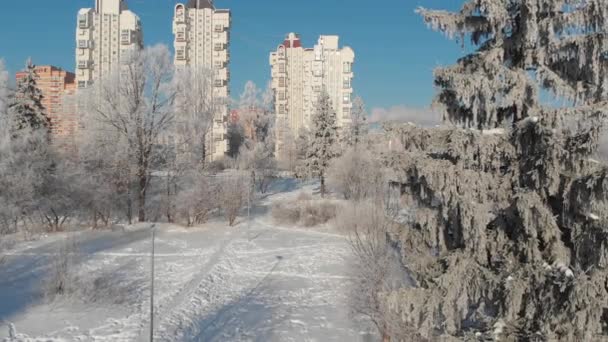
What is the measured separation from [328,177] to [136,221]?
13352 mm

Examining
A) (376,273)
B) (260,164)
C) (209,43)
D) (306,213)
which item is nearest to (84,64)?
(209,43)

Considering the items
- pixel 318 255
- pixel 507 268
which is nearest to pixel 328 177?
pixel 318 255

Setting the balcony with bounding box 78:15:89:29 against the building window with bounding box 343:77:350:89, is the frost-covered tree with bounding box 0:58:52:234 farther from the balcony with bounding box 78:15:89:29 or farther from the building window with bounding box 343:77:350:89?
the building window with bounding box 343:77:350:89

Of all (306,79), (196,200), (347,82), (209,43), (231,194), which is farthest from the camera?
(306,79)

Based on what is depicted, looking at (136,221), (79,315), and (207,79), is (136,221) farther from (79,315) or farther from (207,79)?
(79,315)

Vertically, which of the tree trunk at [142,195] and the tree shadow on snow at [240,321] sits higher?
the tree trunk at [142,195]

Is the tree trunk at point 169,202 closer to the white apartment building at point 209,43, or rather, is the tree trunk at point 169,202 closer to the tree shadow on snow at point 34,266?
the tree shadow on snow at point 34,266

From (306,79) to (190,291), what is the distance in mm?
51935

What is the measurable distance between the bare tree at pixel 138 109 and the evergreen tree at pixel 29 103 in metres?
3.86

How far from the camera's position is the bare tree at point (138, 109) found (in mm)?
27328

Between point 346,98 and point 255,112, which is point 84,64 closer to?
point 255,112

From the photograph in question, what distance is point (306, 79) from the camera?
6469 cm

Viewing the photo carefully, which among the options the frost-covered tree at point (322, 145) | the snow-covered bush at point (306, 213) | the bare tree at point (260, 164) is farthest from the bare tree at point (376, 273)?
the bare tree at point (260, 164)

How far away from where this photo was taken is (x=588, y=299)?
5.73 m
